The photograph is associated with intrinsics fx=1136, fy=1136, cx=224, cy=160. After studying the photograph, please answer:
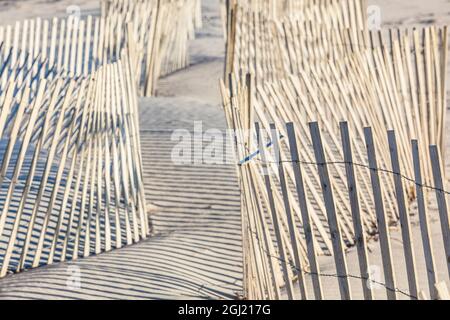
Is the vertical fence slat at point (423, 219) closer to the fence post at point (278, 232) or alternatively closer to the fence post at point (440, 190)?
the fence post at point (440, 190)

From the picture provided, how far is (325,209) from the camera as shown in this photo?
4.71m

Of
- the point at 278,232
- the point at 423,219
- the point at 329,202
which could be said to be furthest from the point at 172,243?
the point at 423,219

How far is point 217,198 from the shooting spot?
24.5 ft

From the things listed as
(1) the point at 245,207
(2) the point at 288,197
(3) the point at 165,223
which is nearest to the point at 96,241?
(3) the point at 165,223

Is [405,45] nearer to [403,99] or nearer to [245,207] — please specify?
[403,99]

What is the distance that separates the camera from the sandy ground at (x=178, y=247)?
551 cm

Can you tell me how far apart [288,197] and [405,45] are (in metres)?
3.68

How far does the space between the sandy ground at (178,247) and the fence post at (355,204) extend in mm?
612

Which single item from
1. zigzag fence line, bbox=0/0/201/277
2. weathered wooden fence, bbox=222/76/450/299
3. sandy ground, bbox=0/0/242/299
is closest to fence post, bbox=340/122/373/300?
weathered wooden fence, bbox=222/76/450/299

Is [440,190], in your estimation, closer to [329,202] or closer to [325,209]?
[329,202]

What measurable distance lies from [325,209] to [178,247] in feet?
6.59

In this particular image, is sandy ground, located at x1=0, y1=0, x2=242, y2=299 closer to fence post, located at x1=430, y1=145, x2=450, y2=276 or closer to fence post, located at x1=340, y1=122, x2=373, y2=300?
fence post, located at x1=340, y1=122, x2=373, y2=300

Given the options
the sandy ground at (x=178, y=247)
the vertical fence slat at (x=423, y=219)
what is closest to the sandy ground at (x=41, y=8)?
the sandy ground at (x=178, y=247)
